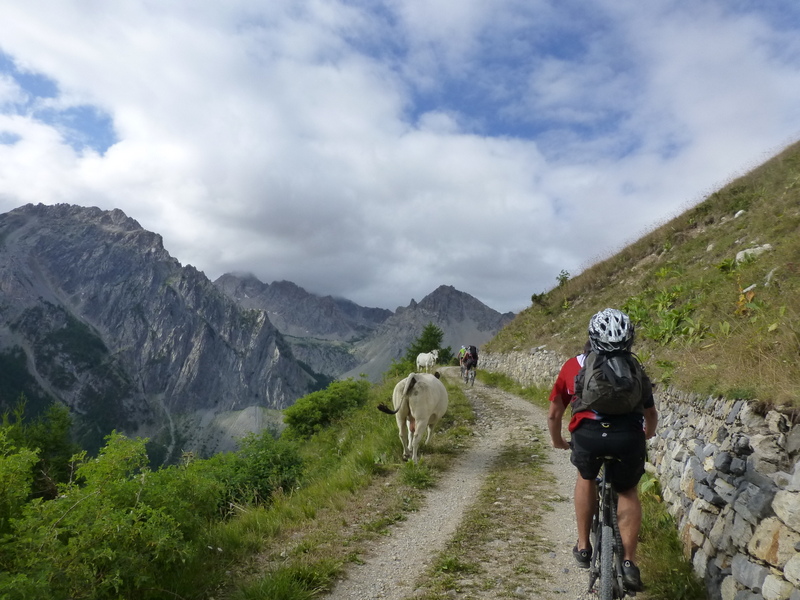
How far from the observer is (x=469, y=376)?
87.7ft

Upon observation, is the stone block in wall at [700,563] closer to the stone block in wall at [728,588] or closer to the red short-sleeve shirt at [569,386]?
the stone block in wall at [728,588]

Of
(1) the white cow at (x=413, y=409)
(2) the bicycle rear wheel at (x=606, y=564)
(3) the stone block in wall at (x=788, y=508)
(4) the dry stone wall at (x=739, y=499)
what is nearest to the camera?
(3) the stone block in wall at (x=788, y=508)

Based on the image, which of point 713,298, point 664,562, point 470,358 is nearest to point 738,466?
point 664,562

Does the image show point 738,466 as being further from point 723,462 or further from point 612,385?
point 612,385

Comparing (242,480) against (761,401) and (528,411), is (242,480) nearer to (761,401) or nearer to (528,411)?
(761,401)

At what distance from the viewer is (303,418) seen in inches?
1008

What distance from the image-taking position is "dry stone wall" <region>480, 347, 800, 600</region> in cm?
372

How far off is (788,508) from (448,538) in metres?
4.23

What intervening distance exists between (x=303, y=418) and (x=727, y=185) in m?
26.8

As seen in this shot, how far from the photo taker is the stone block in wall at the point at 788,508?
3.59 m

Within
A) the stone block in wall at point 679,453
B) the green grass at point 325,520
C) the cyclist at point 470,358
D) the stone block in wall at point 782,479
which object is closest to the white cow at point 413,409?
the green grass at point 325,520

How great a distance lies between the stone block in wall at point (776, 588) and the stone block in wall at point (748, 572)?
2.8 inches

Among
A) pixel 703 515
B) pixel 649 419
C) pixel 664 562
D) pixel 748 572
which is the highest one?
pixel 649 419

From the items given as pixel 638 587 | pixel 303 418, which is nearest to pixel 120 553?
pixel 638 587
